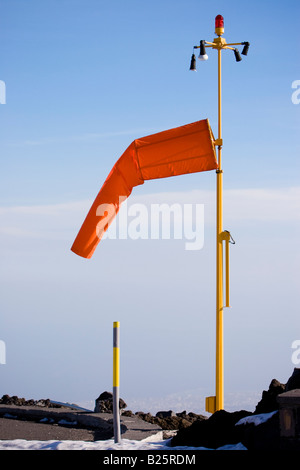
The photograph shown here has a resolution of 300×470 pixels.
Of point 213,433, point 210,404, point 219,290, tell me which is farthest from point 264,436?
point 219,290

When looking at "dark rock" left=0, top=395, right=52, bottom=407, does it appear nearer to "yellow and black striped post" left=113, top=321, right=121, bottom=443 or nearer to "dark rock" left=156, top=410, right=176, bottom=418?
"dark rock" left=156, top=410, right=176, bottom=418

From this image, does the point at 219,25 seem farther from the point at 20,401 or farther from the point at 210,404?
the point at 20,401

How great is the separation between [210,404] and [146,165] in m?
4.25

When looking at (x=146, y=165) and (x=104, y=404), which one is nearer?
(x=146, y=165)

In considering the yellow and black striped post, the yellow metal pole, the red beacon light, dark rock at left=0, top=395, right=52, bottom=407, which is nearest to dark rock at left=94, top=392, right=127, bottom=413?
dark rock at left=0, top=395, right=52, bottom=407

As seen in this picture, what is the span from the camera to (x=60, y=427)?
1314cm

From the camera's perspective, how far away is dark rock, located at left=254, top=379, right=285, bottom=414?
31.5 ft

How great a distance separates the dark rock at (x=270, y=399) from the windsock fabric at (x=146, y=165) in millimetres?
4158

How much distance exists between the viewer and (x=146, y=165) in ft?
43.0

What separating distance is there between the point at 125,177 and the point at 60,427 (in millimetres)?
4556

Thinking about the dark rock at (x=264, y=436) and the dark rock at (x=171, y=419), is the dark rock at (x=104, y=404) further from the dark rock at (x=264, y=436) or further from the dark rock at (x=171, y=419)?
the dark rock at (x=264, y=436)

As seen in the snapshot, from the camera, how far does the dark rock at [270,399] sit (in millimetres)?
9600

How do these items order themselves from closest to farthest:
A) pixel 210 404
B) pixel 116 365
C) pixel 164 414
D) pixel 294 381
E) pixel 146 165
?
pixel 116 365 → pixel 294 381 → pixel 210 404 → pixel 146 165 → pixel 164 414
